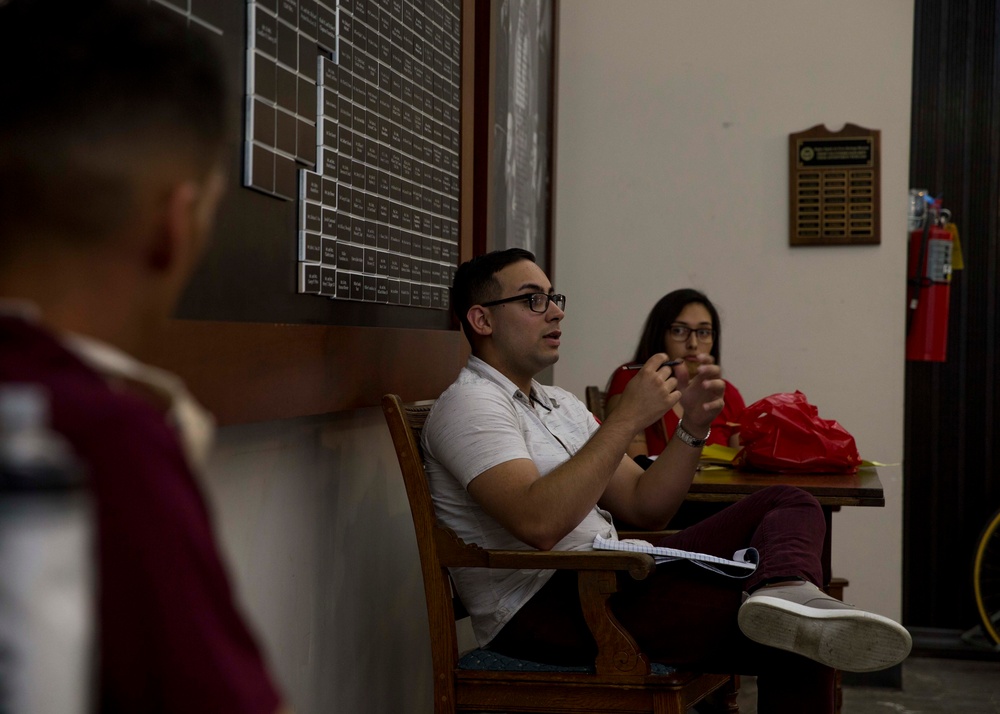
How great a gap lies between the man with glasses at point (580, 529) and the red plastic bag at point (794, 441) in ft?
1.40

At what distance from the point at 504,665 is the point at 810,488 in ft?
2.82

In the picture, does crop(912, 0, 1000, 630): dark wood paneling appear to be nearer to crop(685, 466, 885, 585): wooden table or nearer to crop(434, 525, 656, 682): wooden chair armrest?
crop(685, 466, 885, 585): wooden table

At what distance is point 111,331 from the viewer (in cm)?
58

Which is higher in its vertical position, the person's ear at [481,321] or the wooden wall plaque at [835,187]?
the wooden wall plaque at [835,187]

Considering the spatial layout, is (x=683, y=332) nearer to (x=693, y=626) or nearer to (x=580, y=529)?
(x=580, y=529)

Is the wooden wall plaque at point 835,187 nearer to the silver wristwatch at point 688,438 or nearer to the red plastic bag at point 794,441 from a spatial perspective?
the red plastic bag at point 794,441

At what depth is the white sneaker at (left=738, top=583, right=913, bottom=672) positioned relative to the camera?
1.71m

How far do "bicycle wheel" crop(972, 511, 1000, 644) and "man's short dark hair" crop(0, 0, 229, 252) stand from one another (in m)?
4.18

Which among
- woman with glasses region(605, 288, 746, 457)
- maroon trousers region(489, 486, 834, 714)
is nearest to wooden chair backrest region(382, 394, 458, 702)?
maroon trousers region(489, 486, 834, 714)

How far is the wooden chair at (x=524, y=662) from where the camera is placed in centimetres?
187

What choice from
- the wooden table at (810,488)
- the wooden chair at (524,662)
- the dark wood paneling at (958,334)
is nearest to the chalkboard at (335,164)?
the wooden chair at (524,662)

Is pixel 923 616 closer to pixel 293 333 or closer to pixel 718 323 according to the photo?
pixel 718 323

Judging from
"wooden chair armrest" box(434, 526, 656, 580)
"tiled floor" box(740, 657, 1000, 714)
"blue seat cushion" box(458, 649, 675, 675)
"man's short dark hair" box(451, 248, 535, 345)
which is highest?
"man's short dark hair" box(451, 248, 535, 345)

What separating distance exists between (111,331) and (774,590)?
1523 mm
